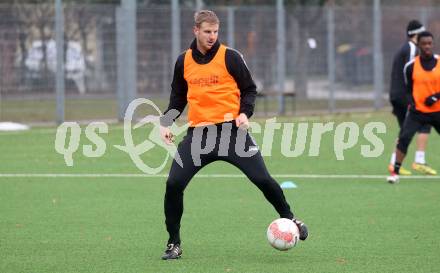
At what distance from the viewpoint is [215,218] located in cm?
1175

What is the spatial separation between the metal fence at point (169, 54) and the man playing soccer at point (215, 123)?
18.0 m

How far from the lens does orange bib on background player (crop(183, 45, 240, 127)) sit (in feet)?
30.0

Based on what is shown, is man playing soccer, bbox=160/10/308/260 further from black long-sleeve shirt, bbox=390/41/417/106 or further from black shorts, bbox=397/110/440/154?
black long-sleeve shirt, bbox=390/41/417/106

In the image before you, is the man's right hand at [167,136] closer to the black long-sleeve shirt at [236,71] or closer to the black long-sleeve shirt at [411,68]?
the black long-sleeve shirt at [236,71]

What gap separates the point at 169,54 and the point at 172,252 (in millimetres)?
20379

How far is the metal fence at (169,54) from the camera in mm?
27000

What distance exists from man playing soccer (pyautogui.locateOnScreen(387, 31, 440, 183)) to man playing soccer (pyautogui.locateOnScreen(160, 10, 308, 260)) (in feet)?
19.1

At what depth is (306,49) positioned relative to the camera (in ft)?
107

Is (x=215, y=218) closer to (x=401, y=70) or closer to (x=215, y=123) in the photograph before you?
(x=215, y=123)

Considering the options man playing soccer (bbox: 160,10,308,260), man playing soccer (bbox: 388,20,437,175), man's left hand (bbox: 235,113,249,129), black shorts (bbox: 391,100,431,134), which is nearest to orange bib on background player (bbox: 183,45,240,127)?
man playing soccer (bbox: 160,10,308,260)

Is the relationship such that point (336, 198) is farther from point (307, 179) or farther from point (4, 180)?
point (4, 180)

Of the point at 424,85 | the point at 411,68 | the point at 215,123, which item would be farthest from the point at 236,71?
the point at 411,68

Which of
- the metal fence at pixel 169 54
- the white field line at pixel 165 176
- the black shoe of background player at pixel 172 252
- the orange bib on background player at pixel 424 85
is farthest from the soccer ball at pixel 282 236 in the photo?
the metal fence at pixel 169 54

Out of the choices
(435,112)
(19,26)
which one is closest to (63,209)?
(435,112)
